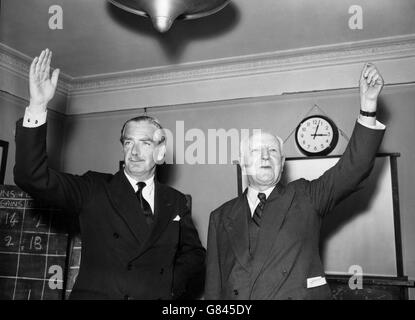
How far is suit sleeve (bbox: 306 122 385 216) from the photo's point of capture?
5.76ft

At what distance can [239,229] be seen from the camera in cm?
192

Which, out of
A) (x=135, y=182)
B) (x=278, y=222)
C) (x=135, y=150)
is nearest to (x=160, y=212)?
(x=135, y=182)

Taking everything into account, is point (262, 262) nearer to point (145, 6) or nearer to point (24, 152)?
point (24, 152)

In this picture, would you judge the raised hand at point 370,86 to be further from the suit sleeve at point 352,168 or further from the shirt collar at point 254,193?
the shirt collar at point 254,193

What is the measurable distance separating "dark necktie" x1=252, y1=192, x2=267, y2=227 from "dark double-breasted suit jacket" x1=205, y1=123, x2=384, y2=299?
30mm

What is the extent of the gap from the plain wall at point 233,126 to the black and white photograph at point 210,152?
0.01 metres

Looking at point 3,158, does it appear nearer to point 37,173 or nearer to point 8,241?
point 8,241

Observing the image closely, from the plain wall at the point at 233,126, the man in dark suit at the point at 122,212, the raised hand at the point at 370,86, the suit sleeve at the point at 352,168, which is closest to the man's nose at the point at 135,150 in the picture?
the man in dark suit at the point at 122,212

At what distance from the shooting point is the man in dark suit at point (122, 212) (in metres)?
1.70

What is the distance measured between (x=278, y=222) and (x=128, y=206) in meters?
0.69

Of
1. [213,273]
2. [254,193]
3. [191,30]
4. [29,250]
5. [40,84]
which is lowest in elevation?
[213,273]

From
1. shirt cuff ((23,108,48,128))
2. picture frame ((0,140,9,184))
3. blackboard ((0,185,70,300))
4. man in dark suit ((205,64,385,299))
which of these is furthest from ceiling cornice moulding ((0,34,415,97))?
shirt cuff ((23,108,48,128))

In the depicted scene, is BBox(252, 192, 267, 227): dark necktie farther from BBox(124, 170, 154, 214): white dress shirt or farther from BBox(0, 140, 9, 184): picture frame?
BBox(0, 140, 9, 184): picture frame
